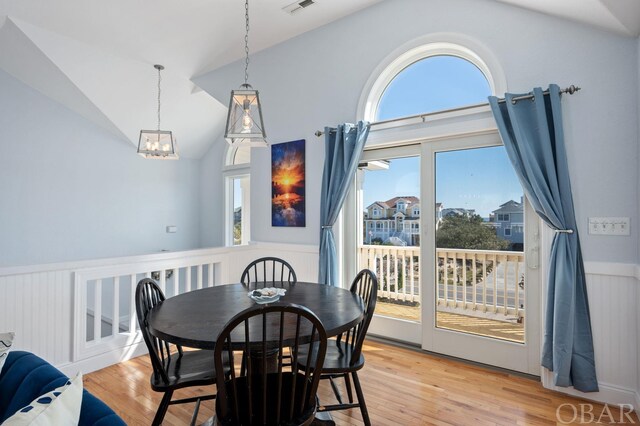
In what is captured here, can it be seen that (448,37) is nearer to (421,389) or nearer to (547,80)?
(547,80)

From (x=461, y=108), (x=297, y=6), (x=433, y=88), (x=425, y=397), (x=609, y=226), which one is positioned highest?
(x=297, y=6)

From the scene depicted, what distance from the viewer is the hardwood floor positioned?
2.14m

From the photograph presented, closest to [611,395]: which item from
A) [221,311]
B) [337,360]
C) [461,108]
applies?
[337,360]

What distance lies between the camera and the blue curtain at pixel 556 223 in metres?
2.35

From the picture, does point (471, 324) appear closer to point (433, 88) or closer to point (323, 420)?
point (323, 420)

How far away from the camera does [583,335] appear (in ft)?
7.73

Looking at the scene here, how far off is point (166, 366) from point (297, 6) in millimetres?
3299

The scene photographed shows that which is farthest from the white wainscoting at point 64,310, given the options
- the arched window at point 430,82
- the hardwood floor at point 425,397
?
the arched window at point 430,82

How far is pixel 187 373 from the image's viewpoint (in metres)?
1.78

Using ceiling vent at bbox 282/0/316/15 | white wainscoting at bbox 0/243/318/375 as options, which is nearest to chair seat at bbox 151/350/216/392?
white wainscoting at bbox 0/243/318/375

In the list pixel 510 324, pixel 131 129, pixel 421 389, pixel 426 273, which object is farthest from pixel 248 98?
pixel 131 129

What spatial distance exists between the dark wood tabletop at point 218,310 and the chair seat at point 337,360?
0.88ft

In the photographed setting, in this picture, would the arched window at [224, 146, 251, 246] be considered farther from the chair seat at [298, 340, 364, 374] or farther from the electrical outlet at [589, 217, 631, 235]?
the electrical outlet at [589, 217, 631, 235]

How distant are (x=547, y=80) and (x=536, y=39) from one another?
34cm
